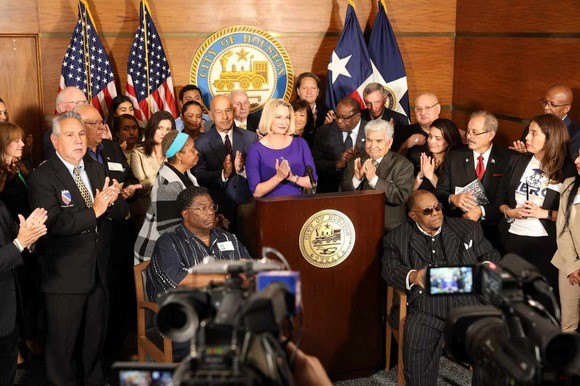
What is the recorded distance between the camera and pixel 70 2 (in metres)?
6.66

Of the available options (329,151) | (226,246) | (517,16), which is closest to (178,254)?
(226,246)

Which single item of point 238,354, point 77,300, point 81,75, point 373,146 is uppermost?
point 81,75

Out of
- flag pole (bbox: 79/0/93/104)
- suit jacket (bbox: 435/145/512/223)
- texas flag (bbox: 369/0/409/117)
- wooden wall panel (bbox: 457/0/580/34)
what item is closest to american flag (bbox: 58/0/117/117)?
flag pole (bbox: 79/0/93/104)

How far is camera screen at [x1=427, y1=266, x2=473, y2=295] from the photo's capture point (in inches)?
107

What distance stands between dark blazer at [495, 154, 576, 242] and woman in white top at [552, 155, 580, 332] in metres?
0.15

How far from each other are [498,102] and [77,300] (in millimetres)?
4093

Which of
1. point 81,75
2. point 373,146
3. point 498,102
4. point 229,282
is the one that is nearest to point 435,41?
point 498,102

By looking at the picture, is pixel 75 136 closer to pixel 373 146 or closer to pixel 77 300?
pixel 77 300

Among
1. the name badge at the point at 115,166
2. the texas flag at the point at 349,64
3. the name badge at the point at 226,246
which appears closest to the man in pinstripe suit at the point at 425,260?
the name badge at the point at 226,246

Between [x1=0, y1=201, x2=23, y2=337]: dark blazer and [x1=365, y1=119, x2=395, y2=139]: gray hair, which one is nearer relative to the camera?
[x1=0, y1=201, x2=23, y2=337]: dark blazer

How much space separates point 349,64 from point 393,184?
7.45 feet

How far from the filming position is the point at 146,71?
22.2 ft

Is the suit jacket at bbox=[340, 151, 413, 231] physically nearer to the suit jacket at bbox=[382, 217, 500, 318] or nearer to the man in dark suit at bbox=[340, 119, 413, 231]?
the man in dark suit at bbox=[340, 119, 413, 231]

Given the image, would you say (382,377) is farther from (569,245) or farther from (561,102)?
(561,102)
